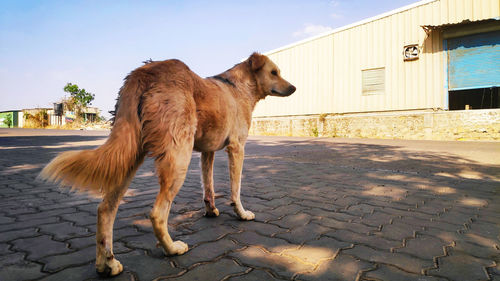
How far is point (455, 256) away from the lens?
187 centimetres

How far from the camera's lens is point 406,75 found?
14.6m

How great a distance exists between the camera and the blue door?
41.0ft

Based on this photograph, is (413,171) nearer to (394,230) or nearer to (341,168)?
(341,168)

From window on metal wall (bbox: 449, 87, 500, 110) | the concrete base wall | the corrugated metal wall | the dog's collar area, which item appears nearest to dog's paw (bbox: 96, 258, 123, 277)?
the dog's collar area

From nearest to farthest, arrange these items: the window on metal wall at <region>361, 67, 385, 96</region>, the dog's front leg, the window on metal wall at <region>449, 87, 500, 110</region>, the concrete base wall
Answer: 1. the dog's front leg
2. the concrete base wall
3. the window on metal wall at <region>449, 87, 500, 110</region>
4. the window on metal wall at <region>361, 67, 385, 96</region>

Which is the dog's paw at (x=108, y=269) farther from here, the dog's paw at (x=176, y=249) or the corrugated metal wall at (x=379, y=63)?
the corrugated metal wall at (x=379, y=63)

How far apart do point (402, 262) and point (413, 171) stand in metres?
4.08

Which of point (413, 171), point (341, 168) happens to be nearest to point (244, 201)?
point (341, 168)

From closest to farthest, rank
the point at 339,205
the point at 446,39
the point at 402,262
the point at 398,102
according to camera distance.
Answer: the point at 402,262 < the point at 339,205 < the point at 446,39 < the point at 398,102

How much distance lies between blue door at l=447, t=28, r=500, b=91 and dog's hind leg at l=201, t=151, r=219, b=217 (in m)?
15.0

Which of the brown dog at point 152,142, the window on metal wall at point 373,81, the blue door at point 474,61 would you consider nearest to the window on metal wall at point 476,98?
the blue door at point 474,61

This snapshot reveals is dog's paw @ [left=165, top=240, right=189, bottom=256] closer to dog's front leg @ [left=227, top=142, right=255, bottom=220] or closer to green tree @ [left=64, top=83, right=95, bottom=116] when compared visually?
dog's front leg @ [left=227, top=142, right=255, bottom=220]

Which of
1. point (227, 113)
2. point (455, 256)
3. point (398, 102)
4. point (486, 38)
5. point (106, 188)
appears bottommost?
point (455, 256)

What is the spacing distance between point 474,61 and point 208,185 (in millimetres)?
15534
